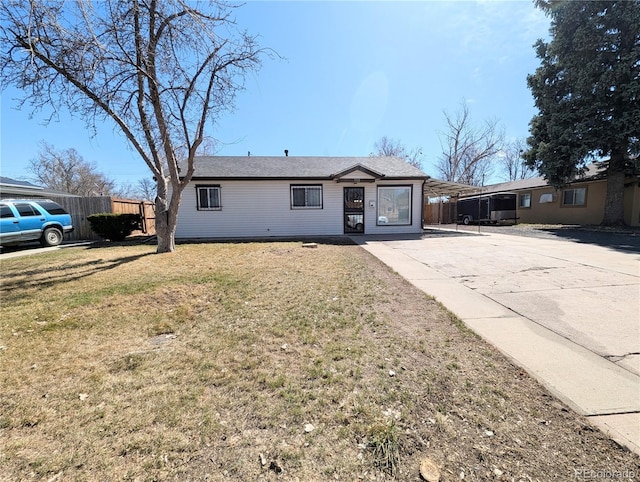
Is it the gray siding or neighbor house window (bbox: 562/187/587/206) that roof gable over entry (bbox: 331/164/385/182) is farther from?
neighbor house window (bbox: 562/187/587/206)

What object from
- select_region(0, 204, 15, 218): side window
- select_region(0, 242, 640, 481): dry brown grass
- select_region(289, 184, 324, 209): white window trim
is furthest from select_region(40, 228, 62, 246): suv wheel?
select_region(289, 184, 324, 209): white window trim

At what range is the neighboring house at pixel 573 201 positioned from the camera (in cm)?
1553

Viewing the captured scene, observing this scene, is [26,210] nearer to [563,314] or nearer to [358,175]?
[358,175]

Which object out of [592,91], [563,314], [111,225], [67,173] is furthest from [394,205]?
[67,173]

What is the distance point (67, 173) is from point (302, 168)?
1286 inches

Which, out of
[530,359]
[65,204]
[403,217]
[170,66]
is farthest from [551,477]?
[65,204]

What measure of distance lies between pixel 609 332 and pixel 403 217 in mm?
11040

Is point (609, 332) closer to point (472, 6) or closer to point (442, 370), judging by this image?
point (442, 370)

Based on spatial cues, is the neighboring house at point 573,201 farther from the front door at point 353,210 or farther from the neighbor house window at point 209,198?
the neighbor house window at point 209,198

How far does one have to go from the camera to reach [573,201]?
18359mm

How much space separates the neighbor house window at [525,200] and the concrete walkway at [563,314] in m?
16.1

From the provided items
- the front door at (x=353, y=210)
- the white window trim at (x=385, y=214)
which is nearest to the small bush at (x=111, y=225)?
the front door at (x=353, y=210)

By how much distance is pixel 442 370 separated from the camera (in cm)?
256

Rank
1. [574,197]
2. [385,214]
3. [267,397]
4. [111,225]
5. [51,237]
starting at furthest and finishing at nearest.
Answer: [574,197]
[385,214]
[111,225]
[51,237]
[267,397]
